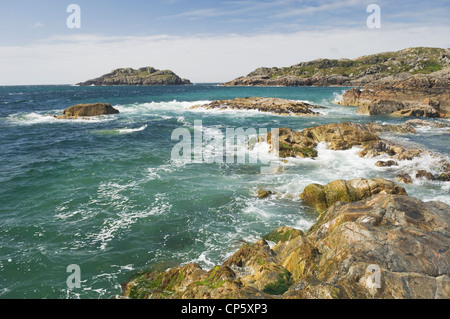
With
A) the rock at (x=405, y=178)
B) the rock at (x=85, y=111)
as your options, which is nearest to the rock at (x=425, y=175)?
the rock at (x=405, y=178)

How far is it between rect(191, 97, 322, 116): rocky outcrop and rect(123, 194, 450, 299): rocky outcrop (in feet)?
178

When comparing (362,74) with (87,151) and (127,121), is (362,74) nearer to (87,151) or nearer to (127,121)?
(127,121)

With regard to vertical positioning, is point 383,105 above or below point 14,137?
above

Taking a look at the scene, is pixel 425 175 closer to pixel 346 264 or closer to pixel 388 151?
pixel 388 151

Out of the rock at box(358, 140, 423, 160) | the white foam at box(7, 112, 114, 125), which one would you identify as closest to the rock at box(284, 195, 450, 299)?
the rock at box(358, 140, 423, 160)

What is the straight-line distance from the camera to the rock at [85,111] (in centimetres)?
5912

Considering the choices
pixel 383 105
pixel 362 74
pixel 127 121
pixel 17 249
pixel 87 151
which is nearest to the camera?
pixel 17 249

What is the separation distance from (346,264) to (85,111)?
64.0 meters

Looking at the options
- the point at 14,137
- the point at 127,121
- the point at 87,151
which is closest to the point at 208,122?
the point at 127,121

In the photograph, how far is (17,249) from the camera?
14602 mm

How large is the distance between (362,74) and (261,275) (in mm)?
217253

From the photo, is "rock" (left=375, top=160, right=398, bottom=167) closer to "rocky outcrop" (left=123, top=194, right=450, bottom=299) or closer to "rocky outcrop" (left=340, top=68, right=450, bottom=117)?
"rocky outcrop" (left=123, top=194, right=450, bottom=299)

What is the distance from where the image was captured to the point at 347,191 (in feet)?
60.6
